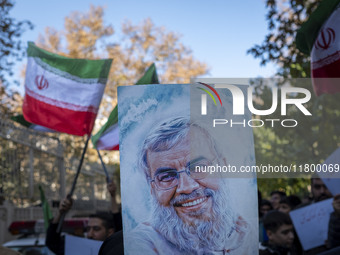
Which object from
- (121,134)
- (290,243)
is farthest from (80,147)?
(121,134)

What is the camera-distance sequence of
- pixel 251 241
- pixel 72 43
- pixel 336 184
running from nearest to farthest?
pixel 251 241 < pixel 336 184 < pixel 72 43

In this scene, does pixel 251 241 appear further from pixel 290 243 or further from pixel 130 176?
pixel 290 243

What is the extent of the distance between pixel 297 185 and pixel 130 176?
18.4 metres

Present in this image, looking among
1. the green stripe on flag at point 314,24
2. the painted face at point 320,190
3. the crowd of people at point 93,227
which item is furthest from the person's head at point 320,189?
the crowd of people at point 93,227

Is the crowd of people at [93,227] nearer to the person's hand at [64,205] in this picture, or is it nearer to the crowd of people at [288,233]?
the person's hand at [64,205]

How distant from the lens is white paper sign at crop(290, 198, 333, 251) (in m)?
5.21

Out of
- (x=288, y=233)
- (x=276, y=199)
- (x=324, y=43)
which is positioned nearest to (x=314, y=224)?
(x=288, y=233)

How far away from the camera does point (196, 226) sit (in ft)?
8.94

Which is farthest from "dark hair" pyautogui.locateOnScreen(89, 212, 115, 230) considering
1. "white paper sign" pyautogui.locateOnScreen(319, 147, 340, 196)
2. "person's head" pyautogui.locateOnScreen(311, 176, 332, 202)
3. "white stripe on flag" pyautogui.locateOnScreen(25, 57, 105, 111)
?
"white paper sign" pyautogui.locateOnScreen(319, 147, 340, 196)

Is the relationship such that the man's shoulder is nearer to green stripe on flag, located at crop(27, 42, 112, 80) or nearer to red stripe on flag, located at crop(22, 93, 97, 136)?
red stripe on flag, located at crop(22, 93, 97, 136)

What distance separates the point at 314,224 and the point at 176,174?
2886mm

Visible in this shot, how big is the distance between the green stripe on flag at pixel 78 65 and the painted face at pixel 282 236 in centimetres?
286

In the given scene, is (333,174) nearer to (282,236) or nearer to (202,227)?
(282,236)

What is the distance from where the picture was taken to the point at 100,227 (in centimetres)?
571
